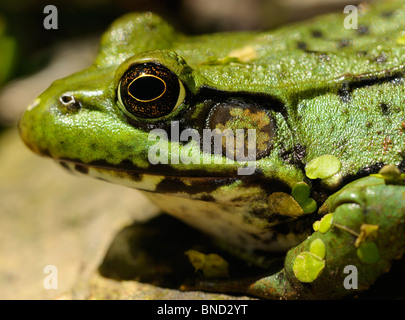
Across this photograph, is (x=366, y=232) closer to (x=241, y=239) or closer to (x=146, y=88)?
(x=241, y=239)

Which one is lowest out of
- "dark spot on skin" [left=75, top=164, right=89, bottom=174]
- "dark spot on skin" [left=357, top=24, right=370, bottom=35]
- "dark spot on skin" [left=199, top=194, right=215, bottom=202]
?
"dark spot on skin" [left=199, top=194, right=215, bottom=202]

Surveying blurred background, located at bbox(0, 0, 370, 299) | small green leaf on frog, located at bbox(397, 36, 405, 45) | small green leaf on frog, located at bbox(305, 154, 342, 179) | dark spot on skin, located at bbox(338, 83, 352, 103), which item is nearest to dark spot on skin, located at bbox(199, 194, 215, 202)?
small green leaf on frog, located at bbox(305, 154, 342, 179)

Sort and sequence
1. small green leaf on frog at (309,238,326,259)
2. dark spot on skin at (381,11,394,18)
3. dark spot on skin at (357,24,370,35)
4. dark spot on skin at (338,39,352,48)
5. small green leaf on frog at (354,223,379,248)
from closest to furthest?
small green leaf on frog at (354,223,379,248), small green leaf on frog at (309,238,326,259), dark spot on skin at (338,39,352,48), dark spot on skin at (357,24,370,35), dark spot on skin at (381,11,394,18)

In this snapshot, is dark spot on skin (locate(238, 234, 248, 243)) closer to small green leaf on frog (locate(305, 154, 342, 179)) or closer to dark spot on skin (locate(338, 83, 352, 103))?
small green leaf on frog (locate(305, 154, 342, 179))

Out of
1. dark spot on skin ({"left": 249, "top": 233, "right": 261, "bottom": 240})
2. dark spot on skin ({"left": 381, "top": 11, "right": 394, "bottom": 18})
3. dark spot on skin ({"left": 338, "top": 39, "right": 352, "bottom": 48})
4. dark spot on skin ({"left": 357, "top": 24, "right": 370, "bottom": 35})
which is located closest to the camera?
dark spot on skin ({"left": 249, "top": 233, "right": 261, "bottom": 240})

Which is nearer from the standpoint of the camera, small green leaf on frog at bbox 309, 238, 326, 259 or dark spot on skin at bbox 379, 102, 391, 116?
small green leaf on frog at bbox 309, 238, 326, 259
